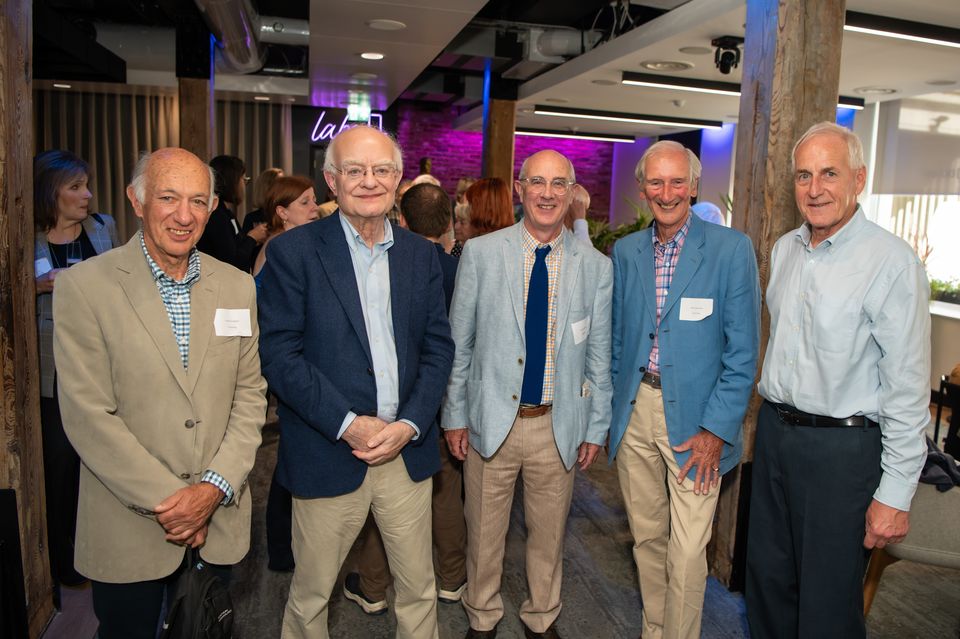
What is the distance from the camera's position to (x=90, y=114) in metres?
9.97

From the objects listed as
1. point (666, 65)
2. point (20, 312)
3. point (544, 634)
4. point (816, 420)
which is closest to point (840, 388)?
point (816, 420)

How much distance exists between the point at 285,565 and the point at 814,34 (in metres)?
3.03

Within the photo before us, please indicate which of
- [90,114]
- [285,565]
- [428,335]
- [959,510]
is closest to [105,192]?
[90,114]

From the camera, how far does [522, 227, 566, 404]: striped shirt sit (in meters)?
2.33

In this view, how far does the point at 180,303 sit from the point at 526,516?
1.37 metres

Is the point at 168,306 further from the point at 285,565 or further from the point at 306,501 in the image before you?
the point at 285,565

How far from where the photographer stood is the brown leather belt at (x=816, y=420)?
6.48 feet

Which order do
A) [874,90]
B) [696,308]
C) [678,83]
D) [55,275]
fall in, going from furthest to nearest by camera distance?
1. [874,90]
2. [678,83]
3. [55,275]
4. [696,308]

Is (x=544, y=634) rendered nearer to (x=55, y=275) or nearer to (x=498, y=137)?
(x=55, y=275)

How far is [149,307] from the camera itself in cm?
173

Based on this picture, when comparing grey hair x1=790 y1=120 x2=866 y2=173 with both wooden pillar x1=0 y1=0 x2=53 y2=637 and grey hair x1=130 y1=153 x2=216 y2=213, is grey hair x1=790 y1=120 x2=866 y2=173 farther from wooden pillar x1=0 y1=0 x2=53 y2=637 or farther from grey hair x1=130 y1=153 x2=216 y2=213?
wooden pillar x1=0 y1=0 x2=53 y2=637

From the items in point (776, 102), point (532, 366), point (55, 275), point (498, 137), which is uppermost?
point (498, 137)

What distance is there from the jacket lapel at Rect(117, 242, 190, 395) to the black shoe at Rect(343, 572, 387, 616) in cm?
142

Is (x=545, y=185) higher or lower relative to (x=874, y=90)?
lower
